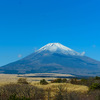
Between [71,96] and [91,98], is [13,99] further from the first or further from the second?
[91,98]

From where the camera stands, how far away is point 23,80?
5638 cm

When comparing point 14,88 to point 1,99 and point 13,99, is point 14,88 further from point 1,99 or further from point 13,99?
point 13,99

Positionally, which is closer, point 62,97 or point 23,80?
point 62,97

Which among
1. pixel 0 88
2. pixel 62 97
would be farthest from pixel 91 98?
pixel 0 88

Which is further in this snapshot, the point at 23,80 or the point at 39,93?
the point at 23,80

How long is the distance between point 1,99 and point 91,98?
13.3 meters

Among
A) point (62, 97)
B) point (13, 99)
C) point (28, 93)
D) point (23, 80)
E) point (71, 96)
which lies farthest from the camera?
point (23, 80)

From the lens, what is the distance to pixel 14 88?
1518 inches

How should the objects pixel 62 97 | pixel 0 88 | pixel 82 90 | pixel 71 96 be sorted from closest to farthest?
1. pixel 71 96
2. pixel 62 97
3. pixel 0 88
4. pixel 82 90

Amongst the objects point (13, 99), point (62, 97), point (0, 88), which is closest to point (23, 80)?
point (0, 88)

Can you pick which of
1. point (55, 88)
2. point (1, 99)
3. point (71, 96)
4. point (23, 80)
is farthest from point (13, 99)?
point (23, 80)

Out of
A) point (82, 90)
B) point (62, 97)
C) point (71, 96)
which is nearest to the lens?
point (71, 96)

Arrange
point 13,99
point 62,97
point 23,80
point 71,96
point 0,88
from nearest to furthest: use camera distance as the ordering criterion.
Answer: point 13,99 → point 71,96 → point 62,97 → point 0,88 → point 23,80

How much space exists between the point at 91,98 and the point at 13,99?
1286 centimetres
